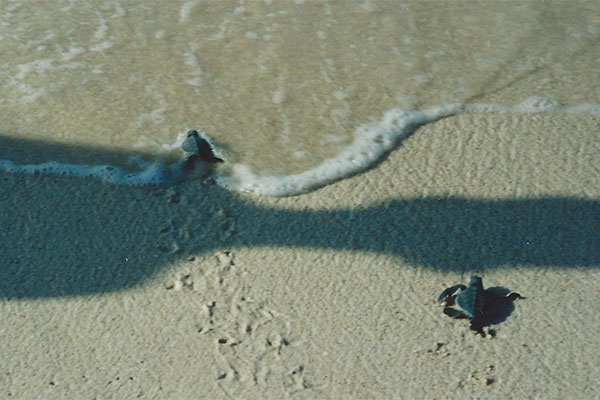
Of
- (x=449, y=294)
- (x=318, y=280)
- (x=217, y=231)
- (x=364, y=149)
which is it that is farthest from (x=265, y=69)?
(x=449, y=294)

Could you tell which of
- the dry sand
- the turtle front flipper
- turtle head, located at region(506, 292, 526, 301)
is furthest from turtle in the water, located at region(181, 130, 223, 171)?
turtle head, located at region(506, 292, 526, 301)

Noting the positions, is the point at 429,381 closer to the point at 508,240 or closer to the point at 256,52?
the point at 508,240

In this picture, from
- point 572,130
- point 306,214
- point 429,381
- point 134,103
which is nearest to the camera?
point 429,381

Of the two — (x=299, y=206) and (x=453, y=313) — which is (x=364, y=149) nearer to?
(x=299, y=206)

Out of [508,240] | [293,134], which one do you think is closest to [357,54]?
[293,134]

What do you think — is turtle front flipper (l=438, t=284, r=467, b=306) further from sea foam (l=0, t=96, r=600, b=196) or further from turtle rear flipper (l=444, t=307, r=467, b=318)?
sea foam (l=0, t=96, r=600, b=196)
